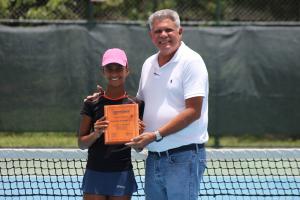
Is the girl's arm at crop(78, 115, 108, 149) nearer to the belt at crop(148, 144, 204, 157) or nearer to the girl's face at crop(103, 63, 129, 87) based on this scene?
the girl's face at crop(103, 63, 129, 87)

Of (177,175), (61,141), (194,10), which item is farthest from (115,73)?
(194,10)

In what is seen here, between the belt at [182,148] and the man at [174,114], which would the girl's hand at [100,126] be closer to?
the man at [174,114]

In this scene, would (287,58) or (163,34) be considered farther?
(287,58)

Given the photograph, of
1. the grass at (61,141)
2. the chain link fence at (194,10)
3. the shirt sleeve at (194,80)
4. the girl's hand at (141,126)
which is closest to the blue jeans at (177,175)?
the girl's hand at (141,126)

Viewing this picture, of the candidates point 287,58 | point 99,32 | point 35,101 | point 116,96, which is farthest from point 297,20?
point 116,96

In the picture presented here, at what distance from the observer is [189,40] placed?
937 cm

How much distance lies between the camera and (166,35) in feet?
12.4

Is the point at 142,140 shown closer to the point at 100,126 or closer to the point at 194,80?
the point at 100,126

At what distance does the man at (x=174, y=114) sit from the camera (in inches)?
147

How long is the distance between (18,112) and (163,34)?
5.91m

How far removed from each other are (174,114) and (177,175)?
344 millimetres

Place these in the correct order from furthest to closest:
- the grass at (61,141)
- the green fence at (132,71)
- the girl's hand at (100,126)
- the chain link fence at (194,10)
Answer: the chain link fence at (194,10) → the grass at (61,141) → the green fence at (132,71) → the girl's hand at (100,126)

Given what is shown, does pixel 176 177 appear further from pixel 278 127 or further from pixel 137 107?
pixel 278 127

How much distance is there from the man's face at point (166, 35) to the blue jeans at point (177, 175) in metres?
0.59
